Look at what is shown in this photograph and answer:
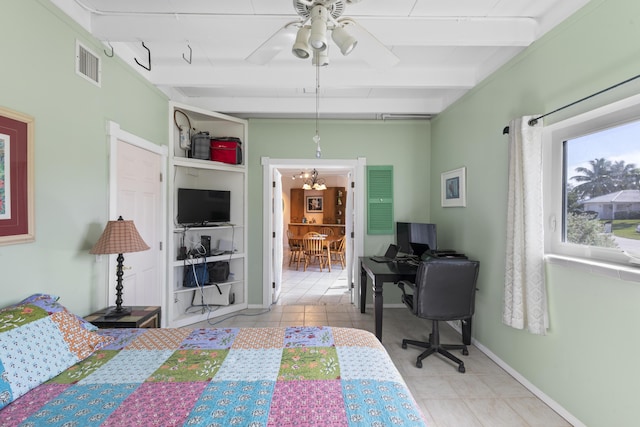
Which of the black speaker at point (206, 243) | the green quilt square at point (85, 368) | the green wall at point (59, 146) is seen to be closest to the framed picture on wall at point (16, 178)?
the green wall at point (59, 146)

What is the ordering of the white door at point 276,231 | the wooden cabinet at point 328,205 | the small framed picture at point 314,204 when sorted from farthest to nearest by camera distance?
the small framed picture at point 314,204 < the wooden cabinet at point 328,205 < the white door at point 276,231

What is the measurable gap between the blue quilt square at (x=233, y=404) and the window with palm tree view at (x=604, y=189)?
194 centimetres

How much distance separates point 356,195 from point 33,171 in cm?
321

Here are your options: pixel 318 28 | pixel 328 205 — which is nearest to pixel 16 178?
pixel 318 28

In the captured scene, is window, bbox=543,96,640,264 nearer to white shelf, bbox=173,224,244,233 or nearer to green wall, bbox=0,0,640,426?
green wall, bbox=0,0,640,426

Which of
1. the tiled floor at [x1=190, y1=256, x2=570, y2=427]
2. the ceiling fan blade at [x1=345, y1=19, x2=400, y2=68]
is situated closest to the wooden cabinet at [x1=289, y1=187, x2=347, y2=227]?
the tiled floor at [x1=190, y1=256, x2=570, y2=427]

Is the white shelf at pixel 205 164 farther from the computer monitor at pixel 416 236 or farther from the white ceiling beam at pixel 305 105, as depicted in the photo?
the computer monitor at pixel 416 236

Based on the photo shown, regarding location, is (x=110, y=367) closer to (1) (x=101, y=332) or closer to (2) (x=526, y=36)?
(1) (x=101, y=332)

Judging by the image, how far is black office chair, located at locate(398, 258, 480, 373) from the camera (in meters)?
2.46

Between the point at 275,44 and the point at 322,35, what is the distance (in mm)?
358

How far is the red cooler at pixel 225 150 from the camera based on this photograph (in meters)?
3.66

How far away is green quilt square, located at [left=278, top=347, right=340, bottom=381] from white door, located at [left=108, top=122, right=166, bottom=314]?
5.63ft

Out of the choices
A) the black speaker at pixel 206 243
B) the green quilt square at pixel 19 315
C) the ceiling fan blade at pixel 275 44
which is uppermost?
the ceiling fan blade at pixel 275 44

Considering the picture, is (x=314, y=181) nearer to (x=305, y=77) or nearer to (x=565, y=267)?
(x=305, y=77)
